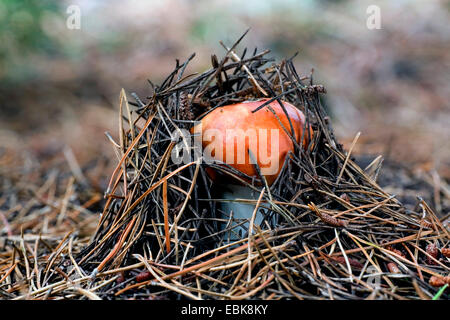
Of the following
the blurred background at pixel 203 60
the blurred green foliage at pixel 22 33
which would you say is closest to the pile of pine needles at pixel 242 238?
the blurred background at pixel 203 60

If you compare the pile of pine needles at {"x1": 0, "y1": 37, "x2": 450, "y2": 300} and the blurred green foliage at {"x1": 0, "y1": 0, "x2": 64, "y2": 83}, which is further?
the blurred green foliage at {"x1": 0, "y1": 0, "x2": 64, "y2": 83}

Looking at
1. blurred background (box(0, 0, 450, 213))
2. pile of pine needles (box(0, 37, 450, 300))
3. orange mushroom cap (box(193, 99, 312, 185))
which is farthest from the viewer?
blurred background (box(0, 0, 450, 213))

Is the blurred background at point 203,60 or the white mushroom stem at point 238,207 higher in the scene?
the blurred background at point 203,60

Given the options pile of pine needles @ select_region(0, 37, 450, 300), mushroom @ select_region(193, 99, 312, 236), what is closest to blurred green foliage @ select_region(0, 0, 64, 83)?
pile of pine needles @ select_region(0, 37, 450, 300)

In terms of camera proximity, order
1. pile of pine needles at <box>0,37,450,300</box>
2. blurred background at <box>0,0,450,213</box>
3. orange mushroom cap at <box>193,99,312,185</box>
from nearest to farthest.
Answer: pile of pine needles at <box>0,37,450,300</box>, orange mushroom cap at <box>193,99,312,185</box>, blurred background at <box>0,0,450,213</box>

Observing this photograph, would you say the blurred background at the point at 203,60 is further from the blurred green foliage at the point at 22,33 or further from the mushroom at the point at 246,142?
the mushroom at the point at 246,142

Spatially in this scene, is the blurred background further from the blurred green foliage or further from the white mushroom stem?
the white mushroom stem

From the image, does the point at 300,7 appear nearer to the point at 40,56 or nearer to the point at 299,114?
the point at 40,56

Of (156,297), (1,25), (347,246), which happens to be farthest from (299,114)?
(1,25)
